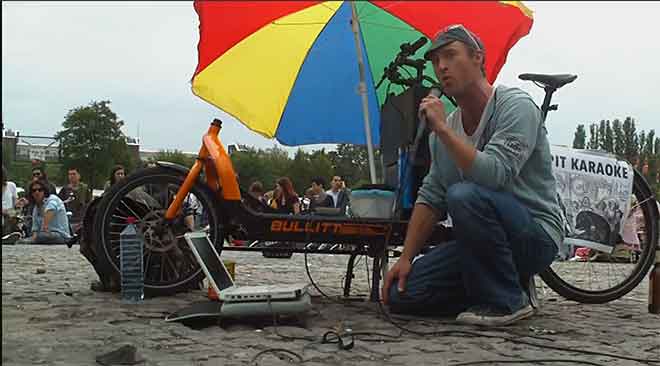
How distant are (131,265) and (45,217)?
26.9ft

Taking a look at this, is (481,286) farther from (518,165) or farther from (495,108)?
(495,108)

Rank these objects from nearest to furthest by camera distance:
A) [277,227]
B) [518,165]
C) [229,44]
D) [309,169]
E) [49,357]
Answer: [49,357]
[518,165]
[277,227]
[229,44]
[309,169]

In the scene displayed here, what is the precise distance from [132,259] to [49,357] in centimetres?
150

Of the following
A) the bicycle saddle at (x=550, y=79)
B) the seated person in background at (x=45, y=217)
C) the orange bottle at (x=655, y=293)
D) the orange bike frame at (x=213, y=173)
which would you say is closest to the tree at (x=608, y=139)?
the bicycle saddle at (x=550, y=79)

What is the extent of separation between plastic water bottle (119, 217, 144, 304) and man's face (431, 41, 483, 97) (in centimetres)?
188

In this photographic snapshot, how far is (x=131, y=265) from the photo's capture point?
4164 mm

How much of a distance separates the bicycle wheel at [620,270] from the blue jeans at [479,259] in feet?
2.77

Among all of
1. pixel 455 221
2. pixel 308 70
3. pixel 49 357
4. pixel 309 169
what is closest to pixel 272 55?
pixel 308 70

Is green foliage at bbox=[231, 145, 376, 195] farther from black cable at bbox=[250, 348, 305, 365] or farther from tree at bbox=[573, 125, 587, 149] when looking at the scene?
black cable at bbox=[250, 348, 305, 365]

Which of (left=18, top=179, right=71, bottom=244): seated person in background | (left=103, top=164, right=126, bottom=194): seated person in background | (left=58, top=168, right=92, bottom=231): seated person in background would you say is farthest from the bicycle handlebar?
(left=58, top=168, right=92, bottom=231): seated person in background

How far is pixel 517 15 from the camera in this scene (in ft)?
13.9

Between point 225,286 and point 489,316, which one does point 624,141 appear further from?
point 225,286

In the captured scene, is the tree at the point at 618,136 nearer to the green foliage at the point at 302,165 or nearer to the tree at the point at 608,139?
the tree at the point at 608,139

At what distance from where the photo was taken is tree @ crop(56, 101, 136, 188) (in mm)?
2891
